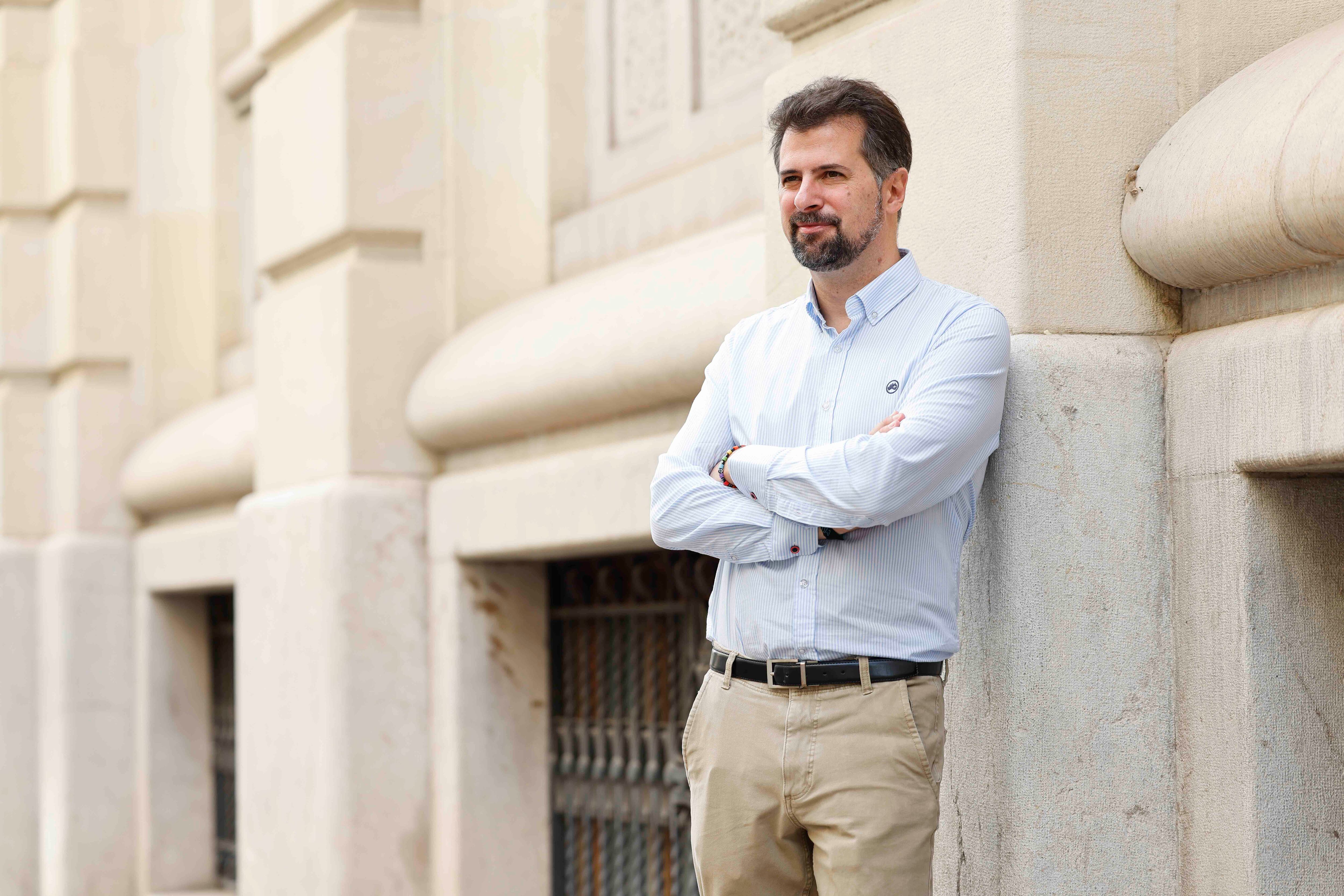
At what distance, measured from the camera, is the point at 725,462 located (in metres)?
2.96

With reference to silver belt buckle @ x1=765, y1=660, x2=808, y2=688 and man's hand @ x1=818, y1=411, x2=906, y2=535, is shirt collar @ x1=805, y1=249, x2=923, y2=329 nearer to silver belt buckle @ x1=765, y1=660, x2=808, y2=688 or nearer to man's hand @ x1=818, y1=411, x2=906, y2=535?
man's hand @ x1=818, y1=411, x2=906, y2=535

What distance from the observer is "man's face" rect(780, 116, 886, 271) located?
9.24 feet

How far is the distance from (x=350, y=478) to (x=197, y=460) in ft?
7.00

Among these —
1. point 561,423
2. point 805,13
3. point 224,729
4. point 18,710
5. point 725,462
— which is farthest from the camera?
point 18,710

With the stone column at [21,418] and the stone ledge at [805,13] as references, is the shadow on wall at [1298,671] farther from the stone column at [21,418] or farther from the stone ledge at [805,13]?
the stone column at [21,418]

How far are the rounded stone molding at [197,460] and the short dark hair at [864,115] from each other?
408 centimetres

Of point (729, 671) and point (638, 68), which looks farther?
point (638, 68)

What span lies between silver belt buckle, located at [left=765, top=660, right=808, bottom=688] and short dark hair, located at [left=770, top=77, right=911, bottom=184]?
0.80m

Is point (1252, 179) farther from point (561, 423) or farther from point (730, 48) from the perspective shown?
point (561, 423)

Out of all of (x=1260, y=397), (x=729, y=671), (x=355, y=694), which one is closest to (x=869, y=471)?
(x=729, y=671)

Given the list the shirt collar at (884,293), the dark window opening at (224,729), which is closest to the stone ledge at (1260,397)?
the shirt collar at (884,293)

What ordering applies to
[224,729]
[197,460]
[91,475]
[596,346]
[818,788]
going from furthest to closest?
1. [91,475]
2. [224,729]
3. [197,460]
4. [596,346]
5. [818,788]

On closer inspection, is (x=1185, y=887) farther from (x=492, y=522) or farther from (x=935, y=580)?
(x=492, y=522)

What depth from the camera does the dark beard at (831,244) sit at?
2.82 m
